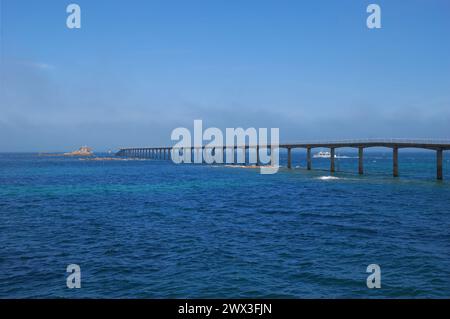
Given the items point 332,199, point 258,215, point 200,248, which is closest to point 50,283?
point 200,248

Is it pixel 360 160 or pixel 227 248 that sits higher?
pixel 360 160

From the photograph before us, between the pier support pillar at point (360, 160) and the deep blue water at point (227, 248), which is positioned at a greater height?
the pier support pillar at point (360, 160)

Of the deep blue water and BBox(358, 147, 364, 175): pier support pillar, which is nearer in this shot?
the deep blue water

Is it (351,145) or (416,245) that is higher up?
(351,145)

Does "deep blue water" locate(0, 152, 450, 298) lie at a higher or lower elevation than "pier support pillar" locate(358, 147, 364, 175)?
lower

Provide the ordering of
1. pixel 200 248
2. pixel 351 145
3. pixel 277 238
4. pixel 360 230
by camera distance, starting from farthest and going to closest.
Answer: pixel 351 145 → pixel 360 230 → pixel 277 238 → pixel 200 248

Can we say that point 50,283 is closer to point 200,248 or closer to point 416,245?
point 200,248

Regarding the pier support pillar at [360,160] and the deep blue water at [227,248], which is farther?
the pier support pillar at [360,160]

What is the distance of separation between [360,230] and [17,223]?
74.8 ft

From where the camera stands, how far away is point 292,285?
13227 mm

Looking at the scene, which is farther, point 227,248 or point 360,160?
point 360,160

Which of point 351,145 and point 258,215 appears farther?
point 351,145
